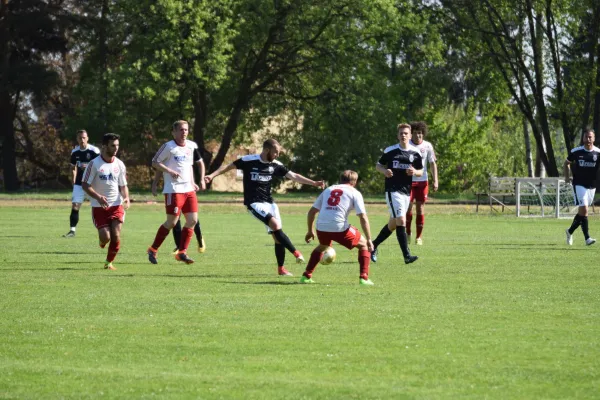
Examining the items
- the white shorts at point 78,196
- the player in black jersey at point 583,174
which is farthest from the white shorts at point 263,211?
the white shorts at point 78,196

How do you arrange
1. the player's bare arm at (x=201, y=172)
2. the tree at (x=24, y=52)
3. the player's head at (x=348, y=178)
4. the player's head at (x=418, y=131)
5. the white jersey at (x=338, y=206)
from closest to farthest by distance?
the white jersey at (x=338, y=206)
the player's head at (x=348, y=178)
the player's bare arm at (x=201, y=172)
the player's head at (x=418, y=131)
the tree at (x=24, y=52)

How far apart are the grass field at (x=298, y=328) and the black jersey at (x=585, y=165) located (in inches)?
115

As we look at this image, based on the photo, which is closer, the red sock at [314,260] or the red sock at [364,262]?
the red sock at [364,262]

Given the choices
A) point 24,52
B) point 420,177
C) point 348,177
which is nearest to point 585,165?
point 420,177

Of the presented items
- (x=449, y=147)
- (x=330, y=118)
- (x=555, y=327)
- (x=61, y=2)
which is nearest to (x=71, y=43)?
(x=61, y=2)

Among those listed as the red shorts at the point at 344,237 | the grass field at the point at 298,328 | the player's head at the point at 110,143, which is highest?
the player's head at the point at 110,143

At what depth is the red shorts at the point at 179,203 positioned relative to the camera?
17109 millimetres

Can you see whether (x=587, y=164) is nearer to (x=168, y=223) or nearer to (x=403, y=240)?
(x=403, y=240)

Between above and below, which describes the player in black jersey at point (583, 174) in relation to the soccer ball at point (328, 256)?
above

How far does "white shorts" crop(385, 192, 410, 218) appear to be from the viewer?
1739 cm

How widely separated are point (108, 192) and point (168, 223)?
1.09 m

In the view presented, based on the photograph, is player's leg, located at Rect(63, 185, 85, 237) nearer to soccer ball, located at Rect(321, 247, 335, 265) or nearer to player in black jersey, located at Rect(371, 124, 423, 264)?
player in black jersey, located at Rect(371, 124, 423, 264)

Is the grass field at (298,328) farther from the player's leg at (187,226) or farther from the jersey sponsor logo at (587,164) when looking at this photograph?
the jersey sponsor logo at (587,164)

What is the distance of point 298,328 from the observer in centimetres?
993
